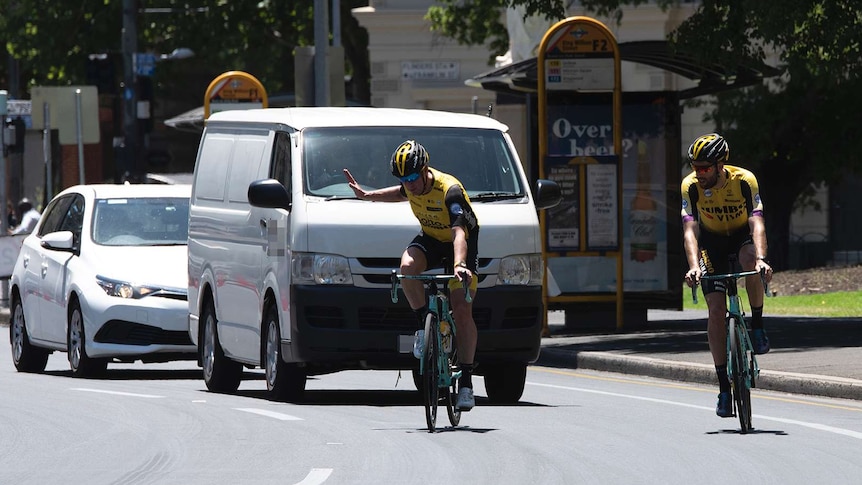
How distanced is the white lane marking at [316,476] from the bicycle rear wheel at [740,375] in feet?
8.86

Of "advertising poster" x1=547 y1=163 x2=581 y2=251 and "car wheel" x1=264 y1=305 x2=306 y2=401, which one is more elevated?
"advertising poster" x1=547 y1=163 x2=581 y2=251

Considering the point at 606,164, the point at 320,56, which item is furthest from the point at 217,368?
the point at 320,56

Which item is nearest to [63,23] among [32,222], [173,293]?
[32,222]

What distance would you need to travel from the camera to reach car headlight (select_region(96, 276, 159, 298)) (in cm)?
1748

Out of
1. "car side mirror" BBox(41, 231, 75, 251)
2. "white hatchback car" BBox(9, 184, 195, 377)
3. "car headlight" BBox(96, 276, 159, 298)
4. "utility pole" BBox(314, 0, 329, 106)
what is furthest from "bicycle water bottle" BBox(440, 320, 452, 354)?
"utility pole" BBox(314, 0, 329, 106)

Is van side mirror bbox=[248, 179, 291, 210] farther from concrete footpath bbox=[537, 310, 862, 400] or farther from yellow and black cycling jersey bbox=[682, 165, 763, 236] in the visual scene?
concrete footpath bbox=[537, 310, 862, 400]

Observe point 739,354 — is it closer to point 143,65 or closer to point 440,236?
point 440,236

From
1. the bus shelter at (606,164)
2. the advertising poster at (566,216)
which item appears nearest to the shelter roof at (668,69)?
the bus shelter at (606,164)

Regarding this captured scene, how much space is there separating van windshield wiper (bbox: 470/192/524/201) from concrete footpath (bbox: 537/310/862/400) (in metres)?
2.53

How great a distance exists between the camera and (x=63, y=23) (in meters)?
50.8

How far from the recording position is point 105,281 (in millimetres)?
17609

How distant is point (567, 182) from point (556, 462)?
38.8 ft

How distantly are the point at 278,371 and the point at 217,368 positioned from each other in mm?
1505

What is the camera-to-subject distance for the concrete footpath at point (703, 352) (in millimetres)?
15508
